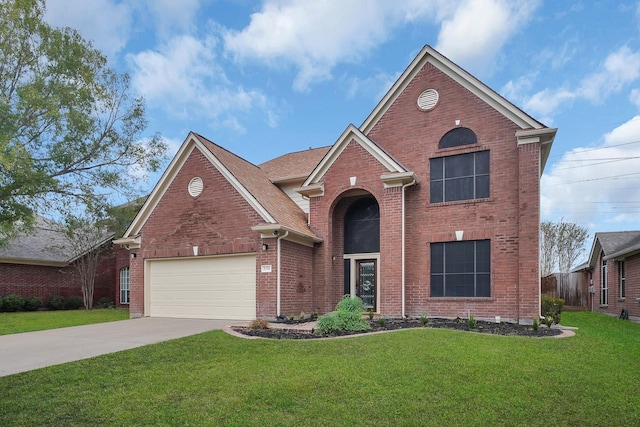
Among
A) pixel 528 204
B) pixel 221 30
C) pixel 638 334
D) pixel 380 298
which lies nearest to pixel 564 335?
pixel 638 334

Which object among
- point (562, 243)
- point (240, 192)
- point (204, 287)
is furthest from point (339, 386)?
point (562, 243)

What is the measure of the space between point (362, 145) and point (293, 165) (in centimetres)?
529

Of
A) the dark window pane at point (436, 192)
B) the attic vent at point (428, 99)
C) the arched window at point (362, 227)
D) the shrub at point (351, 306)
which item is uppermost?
the attic vent at point (428, 99)

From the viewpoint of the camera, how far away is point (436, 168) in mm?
13969

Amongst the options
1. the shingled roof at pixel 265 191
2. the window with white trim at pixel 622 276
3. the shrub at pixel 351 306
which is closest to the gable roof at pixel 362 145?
the shingled roof at pixel 265 191

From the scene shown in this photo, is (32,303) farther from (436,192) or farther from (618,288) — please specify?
(618,288)

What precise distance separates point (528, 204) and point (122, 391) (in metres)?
11.4

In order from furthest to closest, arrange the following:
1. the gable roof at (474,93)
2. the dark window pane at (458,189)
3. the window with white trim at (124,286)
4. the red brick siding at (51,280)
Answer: the window with white trim at (124,286)
the red brick siding at (51,280)
the dark window pane at (458,189)
the gable roof at (474,93)

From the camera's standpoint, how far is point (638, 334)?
1127 centimetres

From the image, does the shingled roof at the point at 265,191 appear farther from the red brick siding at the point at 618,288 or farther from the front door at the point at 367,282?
the red brick siding at the point at 618,288

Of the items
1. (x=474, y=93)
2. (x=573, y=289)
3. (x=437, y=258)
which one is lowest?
(x=573, y=289)

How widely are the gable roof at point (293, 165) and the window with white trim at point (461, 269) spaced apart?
19.6 feet

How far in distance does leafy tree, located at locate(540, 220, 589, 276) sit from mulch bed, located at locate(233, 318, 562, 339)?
2853cm

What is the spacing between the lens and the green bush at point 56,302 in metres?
22.9
